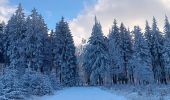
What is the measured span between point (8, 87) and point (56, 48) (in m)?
39.2

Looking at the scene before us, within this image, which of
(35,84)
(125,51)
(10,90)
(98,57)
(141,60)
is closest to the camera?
(10,90)

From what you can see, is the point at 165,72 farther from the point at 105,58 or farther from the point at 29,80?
the point at 29,80

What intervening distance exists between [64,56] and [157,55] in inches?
773

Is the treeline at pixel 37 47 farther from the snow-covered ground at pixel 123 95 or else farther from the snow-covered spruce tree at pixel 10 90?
the snow-covered spruce tree at pixel 10 90

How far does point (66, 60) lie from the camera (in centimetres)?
5869

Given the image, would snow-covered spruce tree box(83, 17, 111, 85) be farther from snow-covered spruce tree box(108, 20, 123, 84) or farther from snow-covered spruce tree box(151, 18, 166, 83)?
snow-covered spruce tree box(151, 18, 166, 83)

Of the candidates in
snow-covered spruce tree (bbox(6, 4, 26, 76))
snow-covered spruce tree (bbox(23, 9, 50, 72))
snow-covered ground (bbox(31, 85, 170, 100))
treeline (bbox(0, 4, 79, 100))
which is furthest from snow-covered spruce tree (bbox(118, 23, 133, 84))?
snow-covered ground (bbox(31, 85, 170, 100))

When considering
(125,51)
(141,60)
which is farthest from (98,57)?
(141,60)

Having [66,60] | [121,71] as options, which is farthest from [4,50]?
[121,71]

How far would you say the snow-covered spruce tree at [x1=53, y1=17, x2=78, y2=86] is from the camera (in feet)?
188

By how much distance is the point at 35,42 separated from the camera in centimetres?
5522

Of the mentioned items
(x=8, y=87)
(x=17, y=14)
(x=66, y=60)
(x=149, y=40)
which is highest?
(x=17, y=14)

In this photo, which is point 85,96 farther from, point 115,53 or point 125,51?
point 125,51

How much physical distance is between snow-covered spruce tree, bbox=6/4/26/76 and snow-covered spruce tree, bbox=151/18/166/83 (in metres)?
27.1
